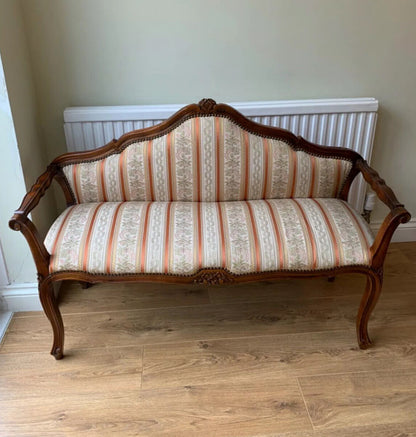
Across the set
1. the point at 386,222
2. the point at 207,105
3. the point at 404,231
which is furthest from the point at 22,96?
the point at 404,231

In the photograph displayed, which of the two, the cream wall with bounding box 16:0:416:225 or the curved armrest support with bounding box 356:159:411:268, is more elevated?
the cream wall with bounding box 16:0:416:225

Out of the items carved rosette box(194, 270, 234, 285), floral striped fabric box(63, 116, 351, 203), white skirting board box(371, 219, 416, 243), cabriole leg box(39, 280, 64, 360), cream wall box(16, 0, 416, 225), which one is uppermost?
cream wall box(16, 0, 416, 225)

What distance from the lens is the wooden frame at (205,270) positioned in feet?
5.22

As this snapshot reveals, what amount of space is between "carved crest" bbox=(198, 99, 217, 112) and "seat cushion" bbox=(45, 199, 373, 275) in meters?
0.45

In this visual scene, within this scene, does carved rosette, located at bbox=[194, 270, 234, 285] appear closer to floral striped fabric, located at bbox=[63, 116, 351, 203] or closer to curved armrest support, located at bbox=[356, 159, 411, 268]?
floral striped fabric, located at bbox=[63, 116, 351, 203]

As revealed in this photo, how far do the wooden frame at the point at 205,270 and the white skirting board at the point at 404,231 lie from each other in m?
0.65

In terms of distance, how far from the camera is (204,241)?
1652 millimetres

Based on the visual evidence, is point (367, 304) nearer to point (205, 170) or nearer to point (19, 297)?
point (205, 170)

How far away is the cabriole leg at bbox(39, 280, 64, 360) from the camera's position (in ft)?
5.42

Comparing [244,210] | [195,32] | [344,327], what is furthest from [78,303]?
[195,32]

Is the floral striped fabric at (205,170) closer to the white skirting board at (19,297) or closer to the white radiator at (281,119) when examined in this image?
the white radiator at (281,119)

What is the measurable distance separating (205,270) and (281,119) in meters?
0.90

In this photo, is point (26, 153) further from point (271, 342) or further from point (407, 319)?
point (407, 319)

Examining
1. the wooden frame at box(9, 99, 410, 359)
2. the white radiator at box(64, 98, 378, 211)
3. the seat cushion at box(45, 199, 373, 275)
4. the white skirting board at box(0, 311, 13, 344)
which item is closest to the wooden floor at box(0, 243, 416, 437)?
the white skirting board at box(0, 311, 13, 344)
